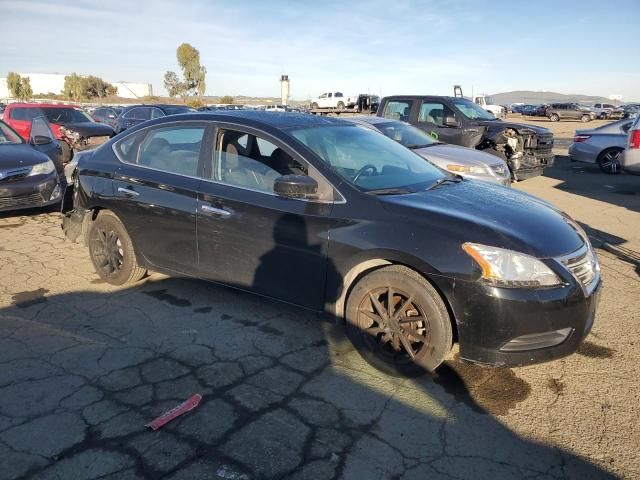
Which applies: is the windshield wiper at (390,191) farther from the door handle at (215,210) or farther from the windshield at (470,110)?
the windshield at (470,110)

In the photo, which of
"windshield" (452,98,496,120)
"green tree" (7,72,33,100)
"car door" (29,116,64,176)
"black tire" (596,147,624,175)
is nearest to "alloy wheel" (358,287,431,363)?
"car door" (29,116,64,176)

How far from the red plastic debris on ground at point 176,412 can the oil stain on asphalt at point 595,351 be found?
108 inches

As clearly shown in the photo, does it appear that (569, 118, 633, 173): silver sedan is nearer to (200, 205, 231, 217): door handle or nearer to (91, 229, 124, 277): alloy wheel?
(200, 205, 231, 217): door handle

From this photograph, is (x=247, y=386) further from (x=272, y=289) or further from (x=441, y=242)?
(x=441, y=242)

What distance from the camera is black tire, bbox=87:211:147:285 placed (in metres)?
4.39

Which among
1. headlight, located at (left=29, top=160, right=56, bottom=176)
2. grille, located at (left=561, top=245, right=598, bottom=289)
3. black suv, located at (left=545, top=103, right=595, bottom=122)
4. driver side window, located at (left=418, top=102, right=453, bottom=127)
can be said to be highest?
black suv, located at (left=545, top=103, right=595, bottom=122)

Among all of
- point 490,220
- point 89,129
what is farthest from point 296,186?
point 89,129

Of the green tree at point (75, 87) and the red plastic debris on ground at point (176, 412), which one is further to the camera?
the green tree at point (75, 87)

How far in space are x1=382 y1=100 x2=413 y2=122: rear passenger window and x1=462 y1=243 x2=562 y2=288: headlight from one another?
8.43 metres

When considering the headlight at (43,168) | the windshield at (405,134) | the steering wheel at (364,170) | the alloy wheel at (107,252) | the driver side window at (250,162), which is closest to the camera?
the steering wheel at (364,170)

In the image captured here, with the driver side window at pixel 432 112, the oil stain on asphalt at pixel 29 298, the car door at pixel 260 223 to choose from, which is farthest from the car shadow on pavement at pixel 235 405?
the driver side window at pixel 432 112

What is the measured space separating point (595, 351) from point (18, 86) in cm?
10678

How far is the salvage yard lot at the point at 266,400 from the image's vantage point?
234cm

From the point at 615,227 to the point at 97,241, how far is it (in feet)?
23.1
